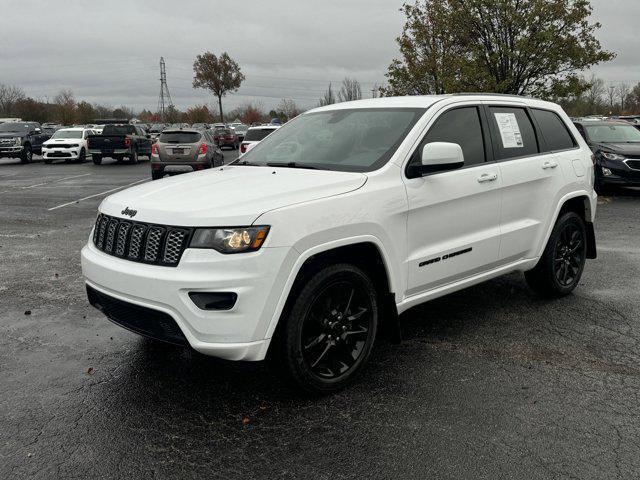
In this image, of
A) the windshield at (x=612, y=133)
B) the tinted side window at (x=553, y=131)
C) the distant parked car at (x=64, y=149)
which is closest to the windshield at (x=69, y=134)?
the distant parked car at (x=64, y=149)

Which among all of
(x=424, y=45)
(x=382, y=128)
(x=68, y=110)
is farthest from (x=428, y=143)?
(x=68, y=110)

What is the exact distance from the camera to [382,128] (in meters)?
4.39

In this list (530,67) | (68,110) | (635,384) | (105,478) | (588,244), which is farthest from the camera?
(68,110)

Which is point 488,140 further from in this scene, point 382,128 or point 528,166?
point 382,128

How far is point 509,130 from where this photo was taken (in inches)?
196

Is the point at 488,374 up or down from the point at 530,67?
down

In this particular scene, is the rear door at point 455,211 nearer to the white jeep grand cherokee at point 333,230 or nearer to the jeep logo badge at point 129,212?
the white jeep grand cherokee at point 333,230

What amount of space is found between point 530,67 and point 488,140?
18.0 metres

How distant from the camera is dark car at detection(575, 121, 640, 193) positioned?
13.2m

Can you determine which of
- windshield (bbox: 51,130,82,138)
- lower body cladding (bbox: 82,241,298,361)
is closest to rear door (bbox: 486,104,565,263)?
lower body cladding (bbox: 82,241,298,361)

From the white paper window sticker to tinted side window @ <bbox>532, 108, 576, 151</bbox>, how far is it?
0.39 metres

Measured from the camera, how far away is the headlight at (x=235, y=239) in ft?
10.6

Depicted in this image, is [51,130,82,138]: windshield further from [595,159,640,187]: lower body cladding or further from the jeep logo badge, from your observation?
the jeep logo badge

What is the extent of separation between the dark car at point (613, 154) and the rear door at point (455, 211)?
33.0 ft
